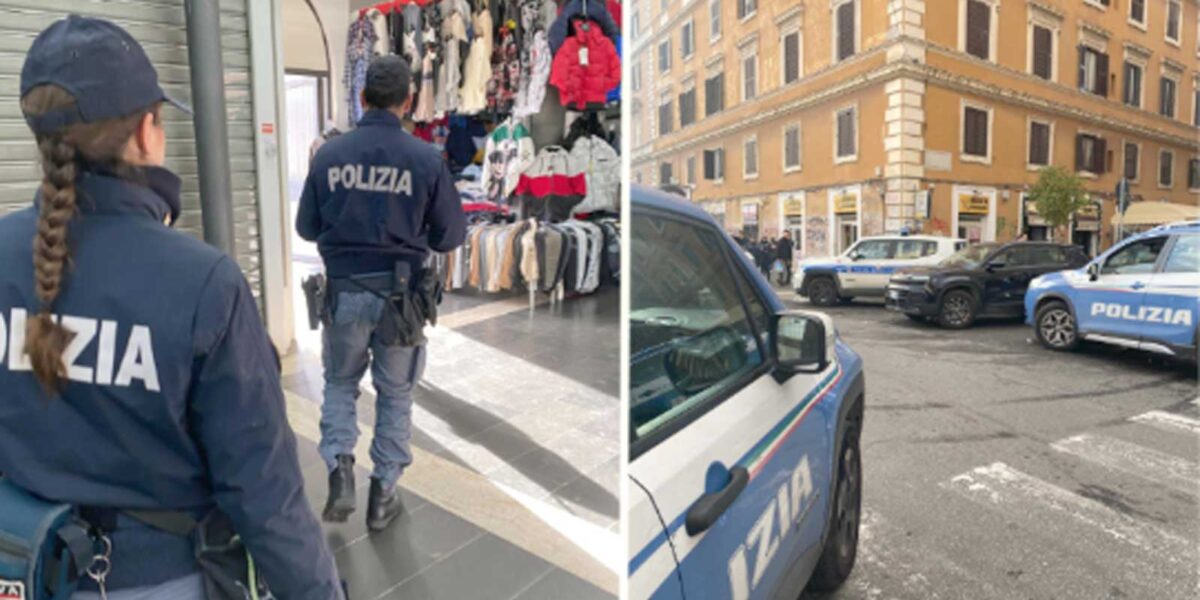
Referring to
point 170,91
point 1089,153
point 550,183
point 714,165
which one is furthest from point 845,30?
point 550,183

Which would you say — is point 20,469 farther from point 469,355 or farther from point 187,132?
point 469,355

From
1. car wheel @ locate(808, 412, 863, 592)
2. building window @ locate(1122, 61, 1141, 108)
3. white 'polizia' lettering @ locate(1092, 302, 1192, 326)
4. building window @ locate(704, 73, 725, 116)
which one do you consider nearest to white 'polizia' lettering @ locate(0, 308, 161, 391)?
building window @ locate(704, 73, 725, 116)

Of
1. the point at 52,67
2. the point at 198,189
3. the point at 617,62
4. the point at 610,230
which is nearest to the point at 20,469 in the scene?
the point at 52,67

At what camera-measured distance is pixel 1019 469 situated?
0.93 meters

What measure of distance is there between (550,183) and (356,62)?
4.95 feet

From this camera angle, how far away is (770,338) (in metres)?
1.01

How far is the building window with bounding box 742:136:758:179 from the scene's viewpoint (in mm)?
961

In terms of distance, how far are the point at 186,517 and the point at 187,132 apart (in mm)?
697

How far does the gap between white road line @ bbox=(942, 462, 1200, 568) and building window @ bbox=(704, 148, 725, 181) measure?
1.61ft

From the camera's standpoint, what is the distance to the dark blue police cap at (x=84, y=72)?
70 cm

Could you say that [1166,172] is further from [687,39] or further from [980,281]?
[687,39]

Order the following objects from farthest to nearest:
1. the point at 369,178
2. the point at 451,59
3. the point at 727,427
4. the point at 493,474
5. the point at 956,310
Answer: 1. the point at 451,59
2. the point at 493,474
3. the point at 369,178
4. the point at 956,310
5. the point at 727,427

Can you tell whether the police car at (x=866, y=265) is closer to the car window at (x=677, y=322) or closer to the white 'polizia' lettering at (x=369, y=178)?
the car window at (x=677, y=322)

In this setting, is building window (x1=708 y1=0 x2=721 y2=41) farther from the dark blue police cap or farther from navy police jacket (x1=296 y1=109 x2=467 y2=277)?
navy police jacket (x1=296 y1=109 x2=467 y2=277)
